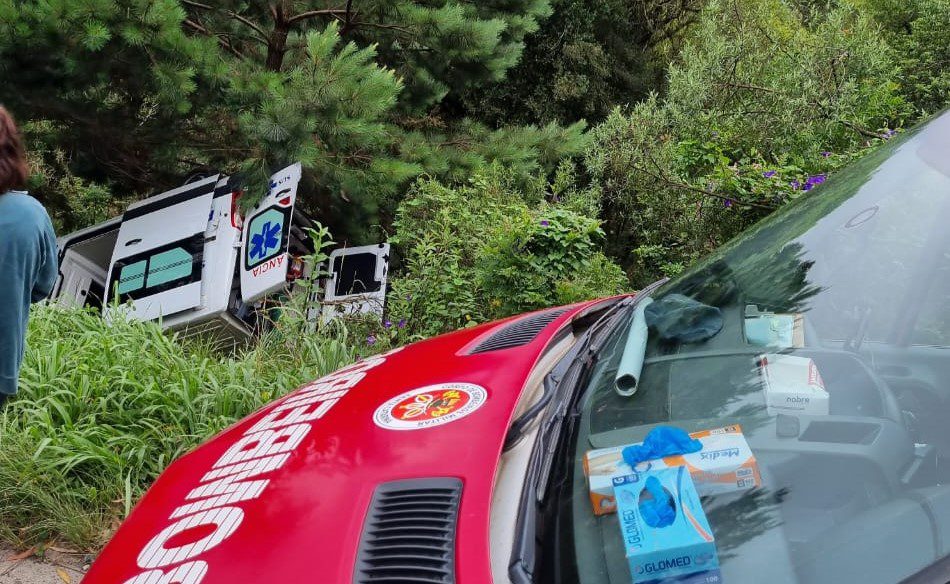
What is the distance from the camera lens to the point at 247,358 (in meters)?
4.32

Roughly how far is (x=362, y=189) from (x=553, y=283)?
10.6 feet

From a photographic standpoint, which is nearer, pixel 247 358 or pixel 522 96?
pixel 247 358

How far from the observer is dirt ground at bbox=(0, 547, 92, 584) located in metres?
2.82

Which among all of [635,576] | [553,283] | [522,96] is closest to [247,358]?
[553,283]

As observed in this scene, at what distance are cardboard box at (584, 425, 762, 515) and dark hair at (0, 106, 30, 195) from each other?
84.4 inches

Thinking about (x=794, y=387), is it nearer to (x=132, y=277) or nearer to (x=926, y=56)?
(x=132, y=277)

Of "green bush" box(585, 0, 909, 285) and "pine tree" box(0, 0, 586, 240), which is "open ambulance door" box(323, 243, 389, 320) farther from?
"green bush" box(585, 0, 909, 285)

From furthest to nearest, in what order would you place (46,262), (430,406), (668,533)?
(46,262) → (430,406) → (668,533)

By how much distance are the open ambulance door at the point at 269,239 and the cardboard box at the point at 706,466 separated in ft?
16.6

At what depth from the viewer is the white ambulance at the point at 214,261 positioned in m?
6.50

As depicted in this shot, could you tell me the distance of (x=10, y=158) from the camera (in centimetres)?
245

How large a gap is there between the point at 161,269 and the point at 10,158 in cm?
458

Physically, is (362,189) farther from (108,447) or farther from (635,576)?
(635,576)

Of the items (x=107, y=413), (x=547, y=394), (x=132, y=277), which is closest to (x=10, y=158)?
(x=107, y=413)
